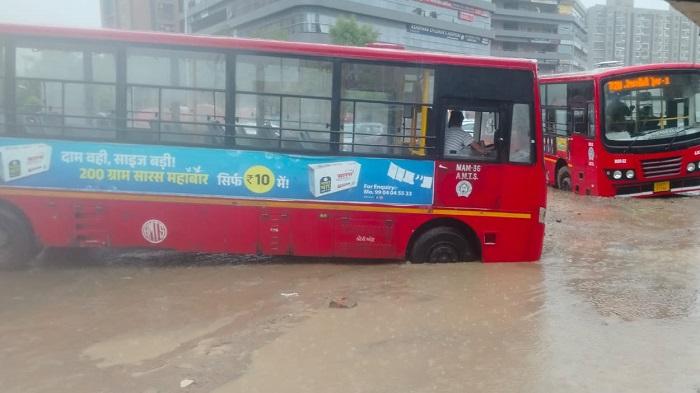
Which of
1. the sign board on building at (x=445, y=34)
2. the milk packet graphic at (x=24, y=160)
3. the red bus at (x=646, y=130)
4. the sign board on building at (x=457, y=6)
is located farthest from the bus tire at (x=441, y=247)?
the sign board on building at (x=457, y=6)

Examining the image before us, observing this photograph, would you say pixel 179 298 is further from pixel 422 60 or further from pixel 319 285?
pixel 422 60

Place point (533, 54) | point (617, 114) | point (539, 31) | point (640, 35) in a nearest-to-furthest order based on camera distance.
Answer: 1. point (617, 114)
2. point (640, 35)
3. point (533, 54)
4. point (539, 31)

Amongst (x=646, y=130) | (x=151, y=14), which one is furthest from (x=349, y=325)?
(x=151, y=14)

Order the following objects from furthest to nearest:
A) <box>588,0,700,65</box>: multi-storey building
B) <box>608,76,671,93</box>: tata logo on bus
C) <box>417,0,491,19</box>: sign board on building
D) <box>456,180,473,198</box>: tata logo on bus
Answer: <box>417,0,491,19</box>: sign board on building
<box>588,0,700,65</box>: multi-storey building
<box>608,76,671,93</box>: tata logo on bus
<box>456,180,473,198</box>: tata logo on bus

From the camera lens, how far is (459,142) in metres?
7.16

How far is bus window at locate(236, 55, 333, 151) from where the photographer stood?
6926mm

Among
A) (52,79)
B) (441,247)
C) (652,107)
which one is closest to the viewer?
(52,79)

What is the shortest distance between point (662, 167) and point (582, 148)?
5.39 ft

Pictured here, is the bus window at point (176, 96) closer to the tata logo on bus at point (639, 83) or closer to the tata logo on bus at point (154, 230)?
the tata logo on bus at point (154, 230)

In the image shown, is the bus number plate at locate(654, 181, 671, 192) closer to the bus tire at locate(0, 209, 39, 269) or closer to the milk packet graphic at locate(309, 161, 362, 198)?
the milk packet graphic at locate(309, 161, 362, 198)

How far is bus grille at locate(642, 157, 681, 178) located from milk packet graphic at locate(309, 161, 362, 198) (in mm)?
8172

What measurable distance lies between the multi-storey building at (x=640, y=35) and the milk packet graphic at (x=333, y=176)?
44.4 meters

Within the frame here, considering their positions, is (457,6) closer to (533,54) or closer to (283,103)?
(533,54)

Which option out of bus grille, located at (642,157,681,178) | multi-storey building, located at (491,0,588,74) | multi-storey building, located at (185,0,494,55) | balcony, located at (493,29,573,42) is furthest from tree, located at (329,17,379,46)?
multi-storey building, located at (491,0,588,74)
